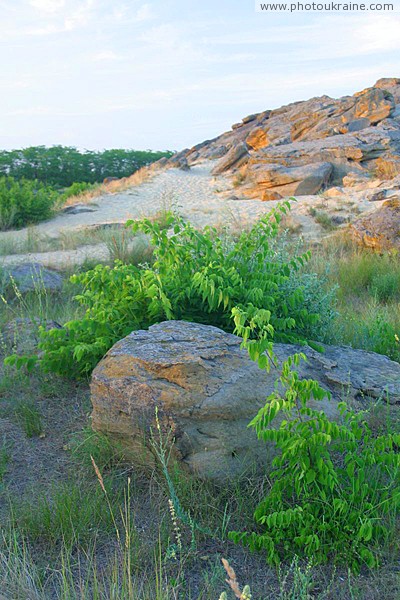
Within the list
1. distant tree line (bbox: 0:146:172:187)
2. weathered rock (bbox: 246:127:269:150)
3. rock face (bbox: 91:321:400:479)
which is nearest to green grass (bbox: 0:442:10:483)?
rock face (bbox: 91:321:400:479)

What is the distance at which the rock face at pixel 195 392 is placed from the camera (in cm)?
325

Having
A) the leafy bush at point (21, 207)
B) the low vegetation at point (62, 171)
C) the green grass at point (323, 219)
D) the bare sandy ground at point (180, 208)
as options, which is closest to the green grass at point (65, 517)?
the bare sandy ground at point (180, 208)

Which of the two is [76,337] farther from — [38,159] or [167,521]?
[38,159]

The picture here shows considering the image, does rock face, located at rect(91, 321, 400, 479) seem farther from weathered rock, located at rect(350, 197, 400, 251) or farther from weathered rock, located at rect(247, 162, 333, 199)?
weathered rock, located at rect(247, 162, 333, 199)

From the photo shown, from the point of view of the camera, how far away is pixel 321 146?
21.5m

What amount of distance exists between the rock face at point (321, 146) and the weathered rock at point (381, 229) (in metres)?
8.69

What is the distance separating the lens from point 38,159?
3825 centimetres

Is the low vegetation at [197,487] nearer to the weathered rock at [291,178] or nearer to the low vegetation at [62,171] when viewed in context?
the low vegetation at [62,171]

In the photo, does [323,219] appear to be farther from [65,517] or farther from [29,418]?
[65,517]

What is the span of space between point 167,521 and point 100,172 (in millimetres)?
41459

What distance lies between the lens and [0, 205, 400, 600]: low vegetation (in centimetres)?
254

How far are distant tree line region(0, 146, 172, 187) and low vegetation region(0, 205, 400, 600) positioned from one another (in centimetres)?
3327

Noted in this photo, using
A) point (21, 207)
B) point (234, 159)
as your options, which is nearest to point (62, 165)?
point (234, 159)

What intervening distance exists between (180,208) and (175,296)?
14444 mm
